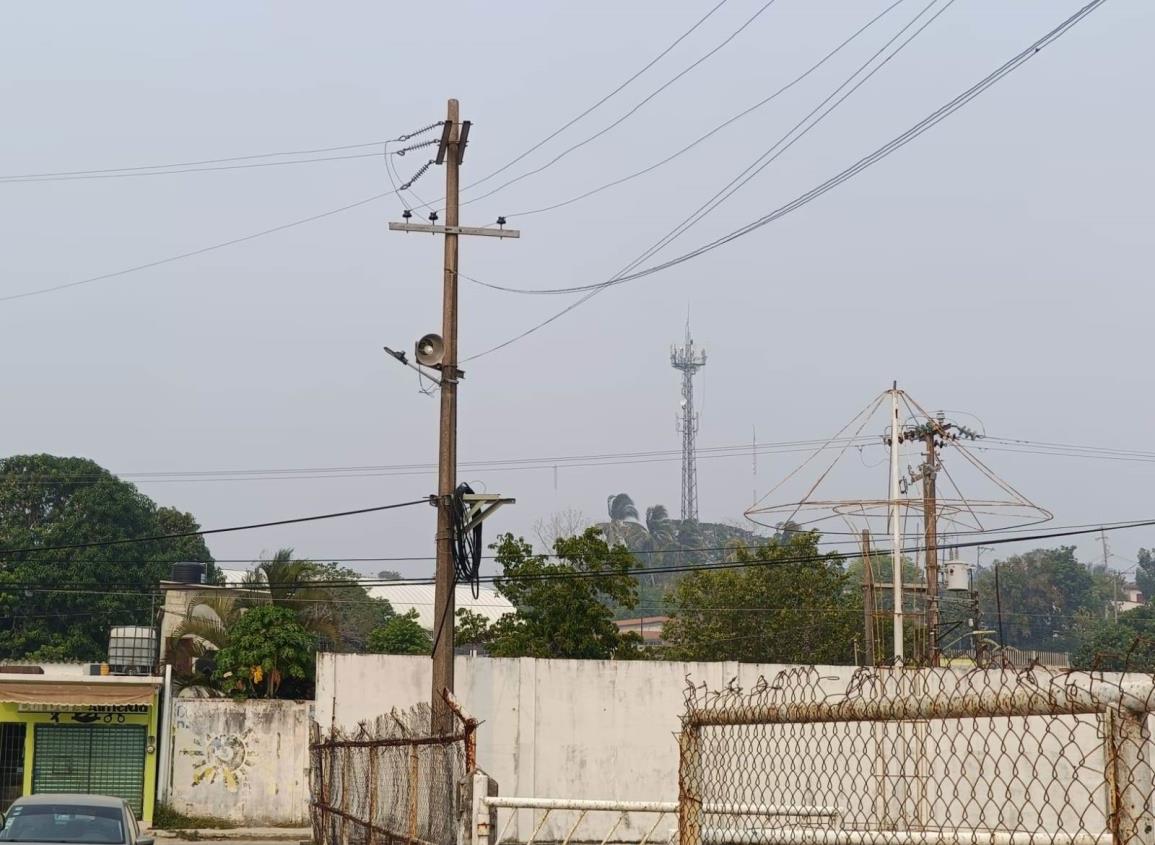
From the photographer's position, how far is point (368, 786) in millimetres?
12719

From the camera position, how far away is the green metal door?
29.8 m

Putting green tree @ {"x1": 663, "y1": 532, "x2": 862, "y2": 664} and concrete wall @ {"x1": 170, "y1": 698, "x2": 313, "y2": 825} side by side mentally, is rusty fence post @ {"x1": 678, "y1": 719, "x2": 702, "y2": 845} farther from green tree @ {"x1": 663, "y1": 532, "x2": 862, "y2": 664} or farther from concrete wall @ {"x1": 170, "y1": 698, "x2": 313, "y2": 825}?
green tree @ {"x1": 663, "y1": 532, "x2": 862, "y2": 664}

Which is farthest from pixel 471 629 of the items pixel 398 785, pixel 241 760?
pixel 398 785

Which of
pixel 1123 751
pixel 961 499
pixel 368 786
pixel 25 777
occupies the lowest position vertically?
pixel 25 777

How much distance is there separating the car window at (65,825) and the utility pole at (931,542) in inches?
772

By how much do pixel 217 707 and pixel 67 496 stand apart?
49.0 m

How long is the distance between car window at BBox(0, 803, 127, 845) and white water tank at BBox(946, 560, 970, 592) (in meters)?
24.8

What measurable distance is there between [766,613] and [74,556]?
37578 mm

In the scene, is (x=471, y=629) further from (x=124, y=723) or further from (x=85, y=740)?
(x=85, y=740)

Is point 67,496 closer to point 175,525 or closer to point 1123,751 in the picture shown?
point 175,525

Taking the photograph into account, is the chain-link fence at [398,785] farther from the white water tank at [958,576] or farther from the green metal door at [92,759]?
the white water tank at [958,576]

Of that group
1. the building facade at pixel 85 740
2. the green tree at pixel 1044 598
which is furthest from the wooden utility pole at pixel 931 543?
the green tree at pixel 1044 598

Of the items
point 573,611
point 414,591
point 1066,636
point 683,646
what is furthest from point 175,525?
point 1066,636

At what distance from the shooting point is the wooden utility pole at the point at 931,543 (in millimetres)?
33219
